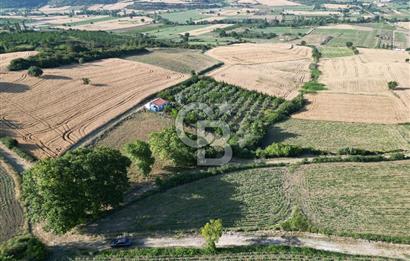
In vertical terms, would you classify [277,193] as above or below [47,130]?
below

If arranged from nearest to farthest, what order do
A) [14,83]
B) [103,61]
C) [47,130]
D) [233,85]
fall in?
1. [47,130]
2. [14,83]
3. [233,85]
4. [103,61]

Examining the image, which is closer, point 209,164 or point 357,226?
point 357,226

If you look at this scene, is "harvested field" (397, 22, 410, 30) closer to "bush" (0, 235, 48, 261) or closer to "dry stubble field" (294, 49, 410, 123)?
"dry stubble field" (294, 49, 410, 123)

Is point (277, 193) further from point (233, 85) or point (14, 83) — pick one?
point (14, 83)

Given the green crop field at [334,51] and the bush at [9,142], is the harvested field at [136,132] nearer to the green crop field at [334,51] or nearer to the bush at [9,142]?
the bush at [9,142]

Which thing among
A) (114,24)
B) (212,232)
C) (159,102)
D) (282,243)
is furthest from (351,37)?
(212,232)

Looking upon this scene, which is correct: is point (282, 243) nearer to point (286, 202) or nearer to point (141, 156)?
point (286, 202)

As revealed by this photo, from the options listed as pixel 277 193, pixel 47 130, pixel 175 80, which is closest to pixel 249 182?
pixel 277 193

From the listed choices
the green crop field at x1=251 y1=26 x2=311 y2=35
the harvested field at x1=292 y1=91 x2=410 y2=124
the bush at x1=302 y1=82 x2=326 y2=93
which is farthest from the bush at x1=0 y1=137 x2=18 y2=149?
the green crop field at x1=251 y1=26 x2=311 y2=35
